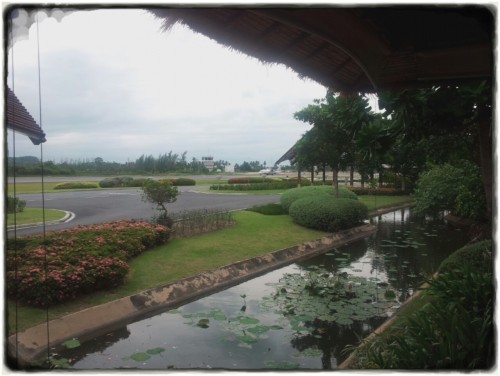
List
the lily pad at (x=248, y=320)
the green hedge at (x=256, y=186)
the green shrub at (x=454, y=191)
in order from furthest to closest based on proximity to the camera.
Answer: the green hedge at (x=256, y=186) < the green shrub at (x=454, y=191) < the lily pad at (x=248, y=320)

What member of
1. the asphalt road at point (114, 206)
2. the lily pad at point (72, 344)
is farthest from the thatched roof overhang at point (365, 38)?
the asphalt road at point (114, 206)

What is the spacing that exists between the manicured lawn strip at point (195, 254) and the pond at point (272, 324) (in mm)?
710

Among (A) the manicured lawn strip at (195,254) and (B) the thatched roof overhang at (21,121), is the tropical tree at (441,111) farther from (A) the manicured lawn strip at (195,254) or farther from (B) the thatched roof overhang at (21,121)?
(B) the thatched roof overhang at (21,121)

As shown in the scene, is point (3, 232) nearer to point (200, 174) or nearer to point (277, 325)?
point (277, 325)

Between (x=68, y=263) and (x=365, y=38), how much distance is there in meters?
5.01

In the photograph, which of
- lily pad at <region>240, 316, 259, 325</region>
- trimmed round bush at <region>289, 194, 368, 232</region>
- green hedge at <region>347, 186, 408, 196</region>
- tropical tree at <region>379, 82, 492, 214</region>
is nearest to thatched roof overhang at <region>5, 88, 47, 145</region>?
lily pad at <region>240, 316, 259, 325</region>

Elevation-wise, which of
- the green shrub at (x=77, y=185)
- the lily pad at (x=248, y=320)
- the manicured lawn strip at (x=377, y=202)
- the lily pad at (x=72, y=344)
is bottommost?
the lily pad at (x=248, y=320)

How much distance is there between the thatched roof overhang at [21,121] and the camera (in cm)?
292

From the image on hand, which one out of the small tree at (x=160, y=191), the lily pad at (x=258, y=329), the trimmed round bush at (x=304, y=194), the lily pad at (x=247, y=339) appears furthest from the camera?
the trimmed round bush at (x=304, y=194)

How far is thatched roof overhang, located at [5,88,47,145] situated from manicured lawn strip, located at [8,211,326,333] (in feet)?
5.85

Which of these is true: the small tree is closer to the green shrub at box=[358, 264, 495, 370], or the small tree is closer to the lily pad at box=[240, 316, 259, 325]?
the lily pad at box=[240, 316, 259, 325]

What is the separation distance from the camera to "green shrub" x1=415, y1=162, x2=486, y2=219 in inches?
404

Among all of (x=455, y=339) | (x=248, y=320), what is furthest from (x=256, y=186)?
(x=455, y=339)

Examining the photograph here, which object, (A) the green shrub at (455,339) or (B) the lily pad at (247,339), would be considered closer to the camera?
(A) the green shrub at (455,339)
